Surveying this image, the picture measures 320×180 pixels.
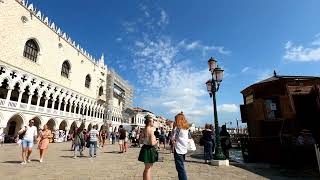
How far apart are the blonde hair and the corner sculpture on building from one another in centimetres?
2556

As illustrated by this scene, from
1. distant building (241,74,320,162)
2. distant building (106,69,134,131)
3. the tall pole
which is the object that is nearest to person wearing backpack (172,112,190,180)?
the tall pole

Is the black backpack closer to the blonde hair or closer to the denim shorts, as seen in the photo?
the denim shorts

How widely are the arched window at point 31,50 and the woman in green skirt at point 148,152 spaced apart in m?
29.7

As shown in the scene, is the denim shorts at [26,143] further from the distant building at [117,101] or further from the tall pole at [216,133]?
the distant building at [117,101]

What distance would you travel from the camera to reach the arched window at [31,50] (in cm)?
2896

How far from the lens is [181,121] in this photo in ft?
17.1

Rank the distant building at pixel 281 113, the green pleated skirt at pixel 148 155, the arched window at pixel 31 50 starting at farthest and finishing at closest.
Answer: the arched window at pixel 31 50, the distant building at pixel 281 113, the green pleated skirt at pixel 148 155

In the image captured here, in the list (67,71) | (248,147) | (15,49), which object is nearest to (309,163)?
(248,147)

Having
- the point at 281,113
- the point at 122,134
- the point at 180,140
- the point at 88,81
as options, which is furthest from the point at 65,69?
the point at 180,140

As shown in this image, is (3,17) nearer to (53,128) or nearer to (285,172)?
(53,128)

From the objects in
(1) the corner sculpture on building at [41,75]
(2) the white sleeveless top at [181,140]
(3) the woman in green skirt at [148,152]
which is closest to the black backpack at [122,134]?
(2) the white sleeveless top at [181,140]

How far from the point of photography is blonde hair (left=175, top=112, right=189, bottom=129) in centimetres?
518

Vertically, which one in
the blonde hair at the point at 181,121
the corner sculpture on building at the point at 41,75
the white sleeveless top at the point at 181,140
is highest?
the corner sculpture on building at the point at 41,75

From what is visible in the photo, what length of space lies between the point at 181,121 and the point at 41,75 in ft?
103
